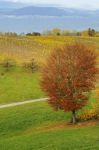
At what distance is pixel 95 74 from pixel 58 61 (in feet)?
11.5

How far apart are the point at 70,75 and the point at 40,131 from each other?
5.48 m

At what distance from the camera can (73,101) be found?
4328cm

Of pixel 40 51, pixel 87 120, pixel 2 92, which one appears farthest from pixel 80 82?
pixel 40 51

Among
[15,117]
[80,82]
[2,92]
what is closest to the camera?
[80,82]

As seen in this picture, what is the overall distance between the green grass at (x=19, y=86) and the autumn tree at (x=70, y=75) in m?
21.1

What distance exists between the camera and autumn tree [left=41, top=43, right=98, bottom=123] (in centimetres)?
4322

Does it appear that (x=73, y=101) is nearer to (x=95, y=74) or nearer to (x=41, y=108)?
(x=95, y=74)

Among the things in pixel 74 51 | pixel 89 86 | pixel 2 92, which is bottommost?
pixel 2 92

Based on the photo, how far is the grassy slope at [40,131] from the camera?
33875 millimetres

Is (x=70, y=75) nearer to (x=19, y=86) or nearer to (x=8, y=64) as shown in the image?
(x=19, y=86)

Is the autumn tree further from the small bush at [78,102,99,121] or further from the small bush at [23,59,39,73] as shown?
the small bush at [23,59,39,73]

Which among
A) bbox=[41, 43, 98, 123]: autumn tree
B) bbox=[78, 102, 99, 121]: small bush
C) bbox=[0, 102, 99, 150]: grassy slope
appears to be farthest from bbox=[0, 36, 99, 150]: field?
bbox=[41, 43, 98, 123]: autumn tree

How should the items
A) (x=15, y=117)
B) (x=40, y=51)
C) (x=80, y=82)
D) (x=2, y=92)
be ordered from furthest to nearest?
(x=40, y=51) < (x=2, y=92) < (x=15, y=117) < (x=80, y=82)

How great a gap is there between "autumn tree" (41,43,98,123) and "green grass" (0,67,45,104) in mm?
21091
